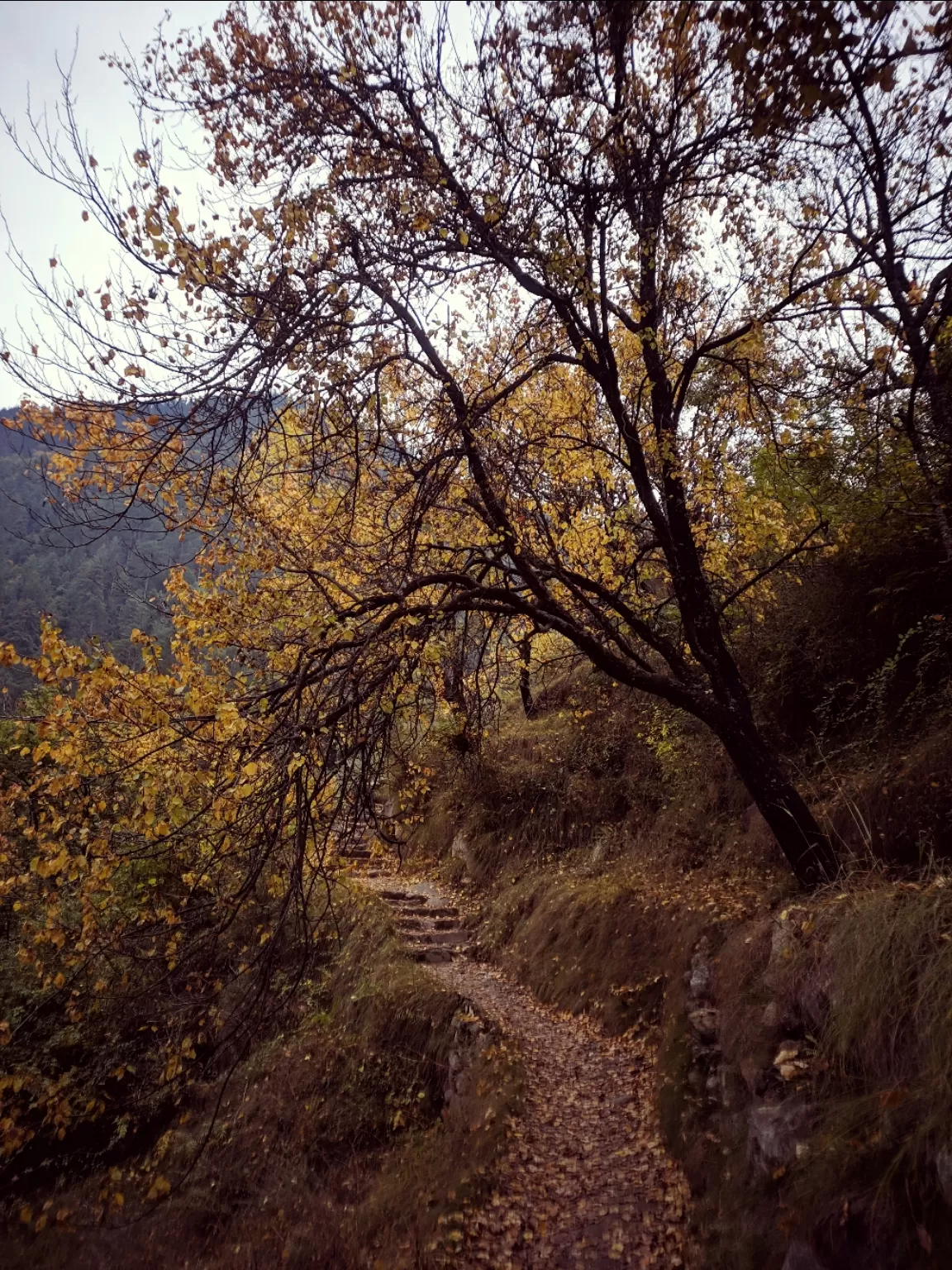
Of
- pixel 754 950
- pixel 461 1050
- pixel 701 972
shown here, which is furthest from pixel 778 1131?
pixel 461 1050

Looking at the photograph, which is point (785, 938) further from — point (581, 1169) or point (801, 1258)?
point (581, 1169)

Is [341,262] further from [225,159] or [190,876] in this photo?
[190,876]

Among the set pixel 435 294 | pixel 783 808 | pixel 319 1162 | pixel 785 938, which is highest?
pixel 435 294

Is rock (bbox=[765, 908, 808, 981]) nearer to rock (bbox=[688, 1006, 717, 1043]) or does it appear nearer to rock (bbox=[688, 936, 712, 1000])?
rock (bbox=[688, 1006, 717, 1043])

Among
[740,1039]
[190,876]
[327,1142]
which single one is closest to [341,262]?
[190,876]

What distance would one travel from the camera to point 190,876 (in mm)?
4633

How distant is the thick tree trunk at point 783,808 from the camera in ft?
18.5

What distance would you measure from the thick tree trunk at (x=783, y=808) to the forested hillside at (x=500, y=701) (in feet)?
0.10

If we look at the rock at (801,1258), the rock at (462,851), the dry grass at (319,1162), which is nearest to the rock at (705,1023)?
the dry grass at (319,1162)

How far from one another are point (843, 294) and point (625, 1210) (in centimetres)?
702

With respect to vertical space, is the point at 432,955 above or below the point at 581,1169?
above

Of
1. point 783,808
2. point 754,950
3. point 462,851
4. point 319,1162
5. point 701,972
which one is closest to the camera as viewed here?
point 754,950

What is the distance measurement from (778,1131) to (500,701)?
12.2ft

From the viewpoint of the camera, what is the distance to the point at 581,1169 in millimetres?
5305
